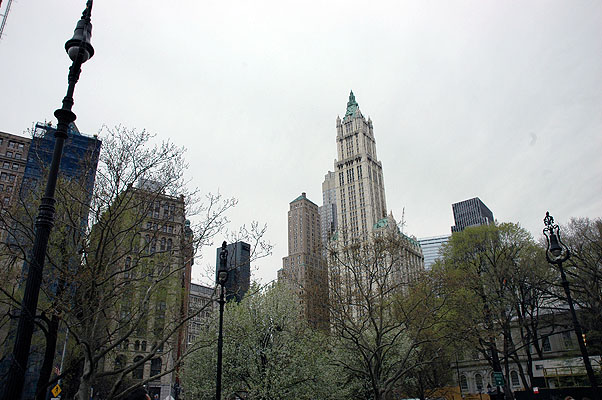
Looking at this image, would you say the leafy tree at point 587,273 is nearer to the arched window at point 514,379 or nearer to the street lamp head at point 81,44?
the arched window at point 514,379

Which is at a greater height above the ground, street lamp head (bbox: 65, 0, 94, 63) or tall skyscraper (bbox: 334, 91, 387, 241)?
tall skyscraper (bbox: 334, 91, 387, 241)

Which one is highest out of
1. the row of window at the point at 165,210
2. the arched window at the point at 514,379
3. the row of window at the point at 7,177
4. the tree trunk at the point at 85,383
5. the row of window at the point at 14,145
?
the row of window at the point at 14,145

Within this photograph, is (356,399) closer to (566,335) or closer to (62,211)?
(62,211)

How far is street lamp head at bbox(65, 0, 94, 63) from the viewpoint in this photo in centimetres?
755

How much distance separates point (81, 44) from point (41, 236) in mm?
3624

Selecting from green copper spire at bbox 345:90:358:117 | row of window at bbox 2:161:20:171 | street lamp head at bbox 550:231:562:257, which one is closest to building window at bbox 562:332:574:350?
street lamp head at bbox 550:231:562:257

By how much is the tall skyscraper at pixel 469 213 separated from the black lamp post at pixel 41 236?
17824 cm

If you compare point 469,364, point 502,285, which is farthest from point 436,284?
point 469,364

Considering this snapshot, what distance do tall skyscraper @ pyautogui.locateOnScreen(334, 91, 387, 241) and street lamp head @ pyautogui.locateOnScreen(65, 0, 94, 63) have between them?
12148 cm

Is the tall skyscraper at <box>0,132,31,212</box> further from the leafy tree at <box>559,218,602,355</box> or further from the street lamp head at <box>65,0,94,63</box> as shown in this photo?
the leafy tree at <box>559,218,602,355</box>

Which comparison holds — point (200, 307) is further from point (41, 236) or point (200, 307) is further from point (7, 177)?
point (7, 177)

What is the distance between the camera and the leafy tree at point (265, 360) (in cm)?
2555

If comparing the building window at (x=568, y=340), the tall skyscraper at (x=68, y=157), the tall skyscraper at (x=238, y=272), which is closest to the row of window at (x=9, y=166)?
the tall skyscraper at (x=68, y=157)

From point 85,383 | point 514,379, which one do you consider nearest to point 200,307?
point 85,383
